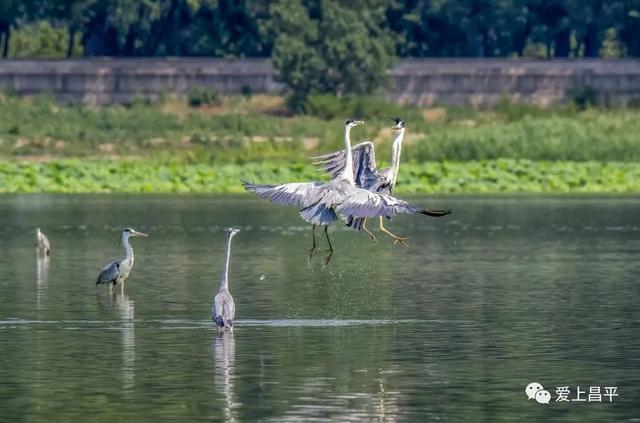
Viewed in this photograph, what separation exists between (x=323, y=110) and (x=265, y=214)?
98.6 ft

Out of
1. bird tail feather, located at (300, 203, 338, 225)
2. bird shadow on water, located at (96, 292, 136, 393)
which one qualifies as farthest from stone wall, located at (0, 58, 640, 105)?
bird tail feather, located at (300, 203, 338, 225)

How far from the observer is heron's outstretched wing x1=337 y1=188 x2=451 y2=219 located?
23.5m

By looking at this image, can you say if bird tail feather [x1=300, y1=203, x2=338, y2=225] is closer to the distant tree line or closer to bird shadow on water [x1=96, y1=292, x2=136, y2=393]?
bird shadow on water [x1=96, y1=292, x2=136, y2=393]

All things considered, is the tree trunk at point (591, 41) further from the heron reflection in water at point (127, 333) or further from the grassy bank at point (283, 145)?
the heron reflection in water at point (127, 333)

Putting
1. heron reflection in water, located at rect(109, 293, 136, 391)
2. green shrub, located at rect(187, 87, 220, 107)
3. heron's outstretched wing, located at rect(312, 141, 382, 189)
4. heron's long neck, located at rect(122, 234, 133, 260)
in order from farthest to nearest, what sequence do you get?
green shrub, located at rect(187, 87, 220, 107) → heron's long neck, located at rect(122, 234, 133, 260) → heron's outstretched wing, located at rect(312, 141, 382, 189) → heron reflection in water, located at rect(109, 293, 136, 391)

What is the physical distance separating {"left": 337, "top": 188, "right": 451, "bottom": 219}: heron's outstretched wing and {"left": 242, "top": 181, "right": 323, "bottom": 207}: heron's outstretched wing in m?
0.54

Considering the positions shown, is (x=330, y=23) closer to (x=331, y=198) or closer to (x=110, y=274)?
Result: (x=110, y=274)

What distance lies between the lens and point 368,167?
85.9 feet

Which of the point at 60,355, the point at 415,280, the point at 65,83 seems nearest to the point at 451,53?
the point at 65,83

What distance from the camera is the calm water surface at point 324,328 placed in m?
19.6

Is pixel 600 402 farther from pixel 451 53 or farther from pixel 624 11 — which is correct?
pixel 451 53

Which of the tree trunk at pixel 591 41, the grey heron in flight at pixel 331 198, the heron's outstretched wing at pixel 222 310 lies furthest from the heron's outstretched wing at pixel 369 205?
the tree trunk at pixel 591 41

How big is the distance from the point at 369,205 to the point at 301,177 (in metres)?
42.7

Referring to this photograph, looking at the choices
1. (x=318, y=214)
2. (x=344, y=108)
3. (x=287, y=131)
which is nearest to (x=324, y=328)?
(x=318, y=214)
